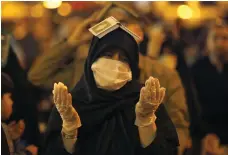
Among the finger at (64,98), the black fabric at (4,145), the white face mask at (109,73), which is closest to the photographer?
the finger at (64,98)

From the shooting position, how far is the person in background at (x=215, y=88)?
5.29ft

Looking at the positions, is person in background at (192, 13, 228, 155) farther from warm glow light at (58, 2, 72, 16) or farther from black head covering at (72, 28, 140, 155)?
warm glow light at (58, 2, 72, 16)

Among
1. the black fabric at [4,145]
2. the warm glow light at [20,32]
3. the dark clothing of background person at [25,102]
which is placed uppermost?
the warm glow light at [20,32]

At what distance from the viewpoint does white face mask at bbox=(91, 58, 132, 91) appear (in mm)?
1454

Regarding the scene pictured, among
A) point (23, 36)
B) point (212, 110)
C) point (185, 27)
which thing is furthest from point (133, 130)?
point (23, 36)

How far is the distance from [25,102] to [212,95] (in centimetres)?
74

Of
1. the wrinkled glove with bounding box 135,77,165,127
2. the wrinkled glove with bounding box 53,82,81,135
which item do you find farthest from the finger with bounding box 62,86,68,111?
the wrinkled glove with bounding box 135,77,165,127

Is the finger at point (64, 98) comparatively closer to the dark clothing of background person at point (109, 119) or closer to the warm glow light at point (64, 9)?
the dark clothing of background person at point (109, 119)

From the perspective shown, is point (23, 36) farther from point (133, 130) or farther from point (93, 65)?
point (133, 130)

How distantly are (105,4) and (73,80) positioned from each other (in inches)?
13.1

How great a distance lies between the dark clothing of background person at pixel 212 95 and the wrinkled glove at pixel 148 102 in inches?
11.8

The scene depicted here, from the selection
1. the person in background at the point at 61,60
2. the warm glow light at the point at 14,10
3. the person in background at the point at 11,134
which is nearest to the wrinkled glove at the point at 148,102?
the person in background at the point at 61,60

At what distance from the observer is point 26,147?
1.61m

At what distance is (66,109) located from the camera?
4.46 feet
